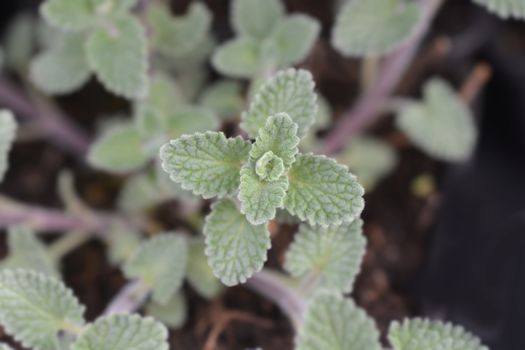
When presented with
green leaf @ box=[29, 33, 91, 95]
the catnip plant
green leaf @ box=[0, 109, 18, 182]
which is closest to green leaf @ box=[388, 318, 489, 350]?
the catnip plant

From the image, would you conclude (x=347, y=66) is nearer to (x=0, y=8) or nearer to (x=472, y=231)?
(x=472, y=231)

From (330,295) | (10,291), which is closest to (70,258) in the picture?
(10,291)

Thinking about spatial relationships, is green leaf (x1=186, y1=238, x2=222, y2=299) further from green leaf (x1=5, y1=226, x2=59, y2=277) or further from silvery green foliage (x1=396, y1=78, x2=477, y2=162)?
silvery green foliage (x1=396, y1=78, x2=477, y2=162)

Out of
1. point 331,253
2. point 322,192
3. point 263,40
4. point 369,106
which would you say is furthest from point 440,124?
point 322,192

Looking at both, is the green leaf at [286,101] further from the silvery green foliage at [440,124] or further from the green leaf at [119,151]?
the silvery green foliage at [440,124]

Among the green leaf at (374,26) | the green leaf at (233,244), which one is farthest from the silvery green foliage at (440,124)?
the green leaf at (233,244)

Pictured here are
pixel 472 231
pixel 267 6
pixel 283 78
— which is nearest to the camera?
pixel 283 78

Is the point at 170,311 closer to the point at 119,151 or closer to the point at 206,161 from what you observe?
the point at 119,151
